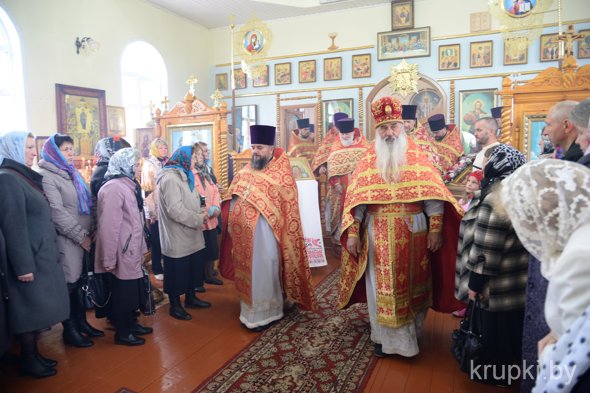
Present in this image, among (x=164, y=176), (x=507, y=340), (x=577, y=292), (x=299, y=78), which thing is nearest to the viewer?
(x=577, y=292)

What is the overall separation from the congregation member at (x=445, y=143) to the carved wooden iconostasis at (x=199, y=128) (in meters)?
3.05

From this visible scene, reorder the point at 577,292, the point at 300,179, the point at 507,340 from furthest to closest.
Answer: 1. the point at 300,179
2. the point at 507,340
3. the point at 577,292

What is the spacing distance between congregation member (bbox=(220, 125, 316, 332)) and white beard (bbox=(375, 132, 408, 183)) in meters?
0.94

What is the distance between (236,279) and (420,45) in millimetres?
7130

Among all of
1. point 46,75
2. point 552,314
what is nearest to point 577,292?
point 552,314

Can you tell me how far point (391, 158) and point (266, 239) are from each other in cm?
127

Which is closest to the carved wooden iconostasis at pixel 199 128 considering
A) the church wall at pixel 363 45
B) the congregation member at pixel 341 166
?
the congregation member at pixel 341 166

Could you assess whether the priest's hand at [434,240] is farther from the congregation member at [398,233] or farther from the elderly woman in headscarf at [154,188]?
the elderly woman in headscarf at [154,188]

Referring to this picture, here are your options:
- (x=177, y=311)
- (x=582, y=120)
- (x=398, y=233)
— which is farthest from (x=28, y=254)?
(x=582, y=120)

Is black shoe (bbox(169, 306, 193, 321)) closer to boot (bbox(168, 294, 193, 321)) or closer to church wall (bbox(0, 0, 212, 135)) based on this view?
boot (bbox(168, 294, 193, 321))

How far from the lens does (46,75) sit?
6762mm

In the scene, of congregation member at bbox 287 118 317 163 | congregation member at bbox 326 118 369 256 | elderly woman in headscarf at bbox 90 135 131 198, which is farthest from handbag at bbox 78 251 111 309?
congregation member at bbox 287 118 317 163

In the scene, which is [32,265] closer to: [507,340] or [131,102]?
[507,340]

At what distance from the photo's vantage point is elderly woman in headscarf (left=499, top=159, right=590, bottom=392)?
1.04m
